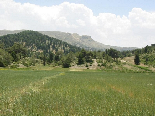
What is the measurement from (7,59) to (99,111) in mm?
107636

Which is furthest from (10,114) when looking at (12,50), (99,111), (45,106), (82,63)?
(12,50)

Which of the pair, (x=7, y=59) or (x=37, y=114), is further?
(x=7, y=59)

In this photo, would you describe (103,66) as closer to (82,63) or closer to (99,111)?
(82,63)

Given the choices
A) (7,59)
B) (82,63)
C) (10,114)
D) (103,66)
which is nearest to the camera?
(10,114)

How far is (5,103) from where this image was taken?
43.4 ft

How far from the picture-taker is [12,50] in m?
146

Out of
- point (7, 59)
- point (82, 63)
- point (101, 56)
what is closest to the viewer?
point (7, 59)

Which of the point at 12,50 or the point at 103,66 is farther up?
the point at 12,50

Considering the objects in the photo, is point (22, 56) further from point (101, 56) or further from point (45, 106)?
point (45, 106)

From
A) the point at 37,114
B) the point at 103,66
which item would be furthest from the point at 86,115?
the point at 103,66

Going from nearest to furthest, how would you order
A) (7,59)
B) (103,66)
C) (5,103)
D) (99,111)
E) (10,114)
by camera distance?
(10,114) → (99,111) → (5,103) → (7,59) → (103,66)

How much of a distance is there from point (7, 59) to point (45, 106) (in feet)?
343

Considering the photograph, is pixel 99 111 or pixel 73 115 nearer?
pixel 73 115

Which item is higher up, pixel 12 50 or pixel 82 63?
pixel 12 50
